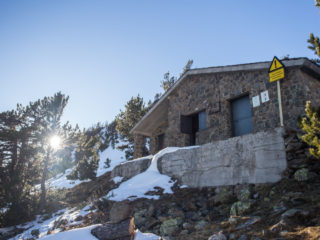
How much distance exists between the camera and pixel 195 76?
1286 centimetres

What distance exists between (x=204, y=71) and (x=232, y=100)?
212 centimetres

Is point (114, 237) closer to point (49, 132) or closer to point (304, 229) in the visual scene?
point (304, 229)

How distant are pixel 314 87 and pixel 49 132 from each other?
17.2 meters

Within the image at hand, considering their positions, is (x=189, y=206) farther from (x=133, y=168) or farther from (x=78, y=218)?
(x=133, y=168)

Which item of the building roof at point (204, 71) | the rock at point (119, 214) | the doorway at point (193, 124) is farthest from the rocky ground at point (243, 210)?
the doorway at point (193, 124)

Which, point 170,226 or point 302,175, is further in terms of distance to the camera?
point 170,226

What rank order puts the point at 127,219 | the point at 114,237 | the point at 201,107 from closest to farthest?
the point at 114,237 → the point at 127,219 → the point at 201,107

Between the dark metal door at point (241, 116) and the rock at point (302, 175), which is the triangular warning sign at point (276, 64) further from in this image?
the rock at point (302, 175)

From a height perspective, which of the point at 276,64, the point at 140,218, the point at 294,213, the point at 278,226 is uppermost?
the point at 276,64

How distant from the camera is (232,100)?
10922 millimetres

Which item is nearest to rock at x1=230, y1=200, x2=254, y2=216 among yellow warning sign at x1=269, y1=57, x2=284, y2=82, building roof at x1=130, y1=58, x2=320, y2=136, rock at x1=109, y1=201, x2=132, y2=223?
rock at x1=109, y1=201, x2=132, y2=223

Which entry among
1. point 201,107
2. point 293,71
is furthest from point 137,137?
point 293,71

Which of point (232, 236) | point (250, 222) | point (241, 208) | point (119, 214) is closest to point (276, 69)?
point (241, 208)

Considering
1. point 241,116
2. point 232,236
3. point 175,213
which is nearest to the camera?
point 232,236
